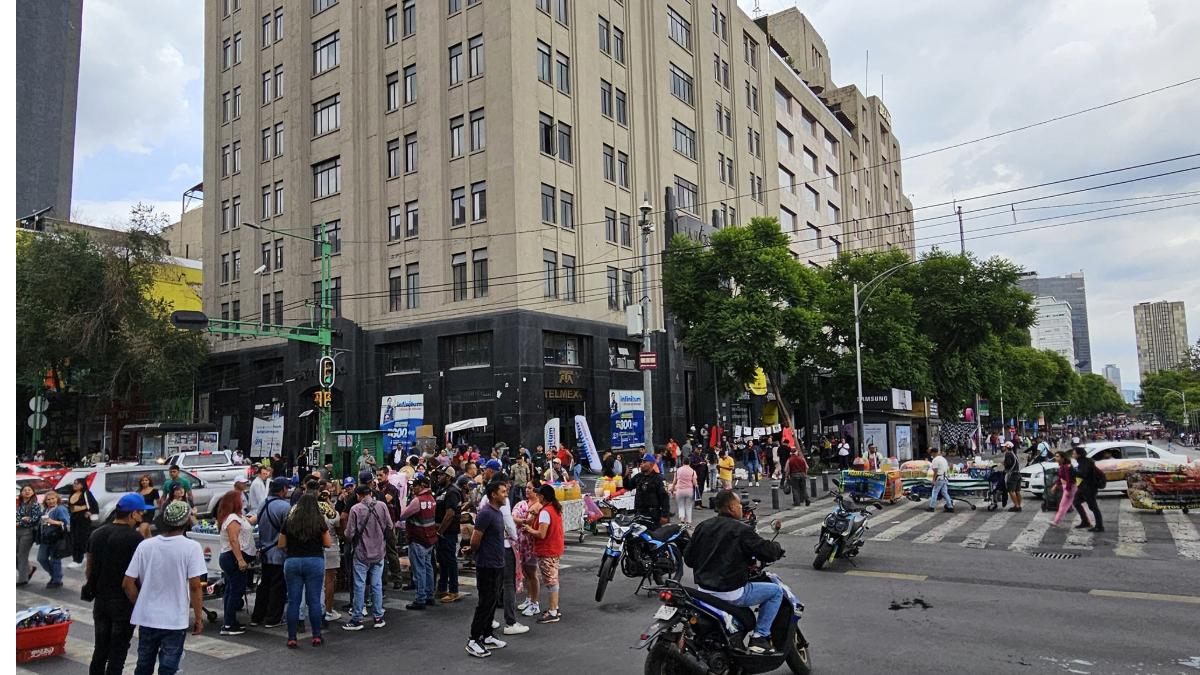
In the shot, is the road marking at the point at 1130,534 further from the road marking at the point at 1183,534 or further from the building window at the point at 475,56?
the building window at the point at 475,56

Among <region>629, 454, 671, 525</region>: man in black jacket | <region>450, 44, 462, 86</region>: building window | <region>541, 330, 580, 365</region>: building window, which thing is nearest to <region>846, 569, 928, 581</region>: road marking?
<region>629, 454, 671, 525</region>: man in black jacket

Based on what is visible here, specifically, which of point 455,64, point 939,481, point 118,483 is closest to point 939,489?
point 939,481

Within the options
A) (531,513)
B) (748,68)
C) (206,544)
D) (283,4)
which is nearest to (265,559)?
(206,544)

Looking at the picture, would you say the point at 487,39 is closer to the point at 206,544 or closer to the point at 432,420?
the point at 432,420

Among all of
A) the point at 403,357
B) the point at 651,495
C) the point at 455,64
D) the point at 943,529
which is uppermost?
the point at 455,64

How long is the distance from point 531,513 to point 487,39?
3109cm

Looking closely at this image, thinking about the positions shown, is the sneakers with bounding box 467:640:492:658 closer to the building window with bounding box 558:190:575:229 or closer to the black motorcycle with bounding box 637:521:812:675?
the black motorcycle with bounding box 637:521:812:675

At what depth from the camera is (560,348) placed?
36.9 metres

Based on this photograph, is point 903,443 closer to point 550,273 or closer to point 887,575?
point 550,273

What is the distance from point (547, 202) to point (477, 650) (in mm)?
30368

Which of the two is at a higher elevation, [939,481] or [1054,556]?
[939,481]

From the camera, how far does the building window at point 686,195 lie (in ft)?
151

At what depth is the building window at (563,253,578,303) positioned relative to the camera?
37581 millimetres

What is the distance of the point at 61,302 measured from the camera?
38500 millimetres
